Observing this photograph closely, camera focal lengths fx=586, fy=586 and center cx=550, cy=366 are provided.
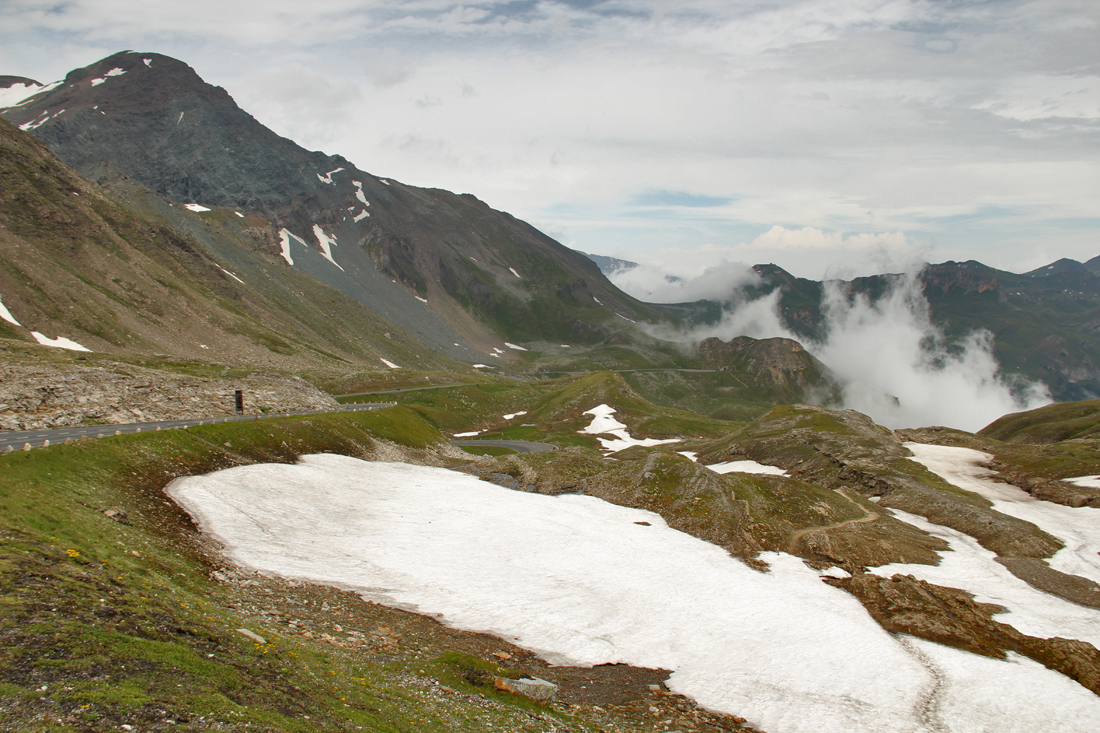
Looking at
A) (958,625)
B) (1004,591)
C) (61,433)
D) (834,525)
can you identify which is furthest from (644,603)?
(61,433)

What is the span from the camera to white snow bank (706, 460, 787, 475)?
93750 millimetres

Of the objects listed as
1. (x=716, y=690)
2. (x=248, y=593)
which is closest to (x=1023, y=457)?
(x=716, y=690)

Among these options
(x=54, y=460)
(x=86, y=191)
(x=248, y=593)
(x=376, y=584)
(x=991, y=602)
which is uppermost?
(x=86, y=191)

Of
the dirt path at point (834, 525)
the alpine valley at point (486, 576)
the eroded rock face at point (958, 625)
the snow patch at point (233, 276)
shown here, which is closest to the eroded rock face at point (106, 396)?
the alpine valley at point (486, 576)

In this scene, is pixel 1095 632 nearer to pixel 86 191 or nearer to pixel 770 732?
pixel 770 732

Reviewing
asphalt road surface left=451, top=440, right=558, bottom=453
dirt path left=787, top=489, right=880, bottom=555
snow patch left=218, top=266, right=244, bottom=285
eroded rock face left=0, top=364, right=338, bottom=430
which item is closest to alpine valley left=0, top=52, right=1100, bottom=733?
eroded rock face left=0, top=364, right=338, bottom=430

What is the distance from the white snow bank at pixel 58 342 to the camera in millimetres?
95438

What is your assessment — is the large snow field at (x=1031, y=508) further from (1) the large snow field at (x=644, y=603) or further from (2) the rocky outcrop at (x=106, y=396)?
(2) the rocky outcrop at (x=106, y=396)

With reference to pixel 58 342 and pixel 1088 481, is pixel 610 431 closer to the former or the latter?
pixel 1088 481

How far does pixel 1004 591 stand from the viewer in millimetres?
50656

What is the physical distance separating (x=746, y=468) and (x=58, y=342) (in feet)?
381

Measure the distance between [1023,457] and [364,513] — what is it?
105 metres

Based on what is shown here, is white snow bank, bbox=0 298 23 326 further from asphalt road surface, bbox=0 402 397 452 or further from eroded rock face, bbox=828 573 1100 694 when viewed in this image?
eroded rock face, bbox=828 573 1100 694

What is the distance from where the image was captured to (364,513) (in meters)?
51.4
